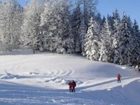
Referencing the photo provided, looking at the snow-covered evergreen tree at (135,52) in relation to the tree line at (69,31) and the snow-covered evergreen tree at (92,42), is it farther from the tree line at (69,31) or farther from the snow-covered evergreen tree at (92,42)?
the snow-covered evergreen tree at (92,42)

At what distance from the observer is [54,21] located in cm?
9256

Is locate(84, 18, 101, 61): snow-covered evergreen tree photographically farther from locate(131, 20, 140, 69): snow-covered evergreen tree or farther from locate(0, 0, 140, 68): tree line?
locate(131, 20, 140, 69): snow-covered evergreen tree

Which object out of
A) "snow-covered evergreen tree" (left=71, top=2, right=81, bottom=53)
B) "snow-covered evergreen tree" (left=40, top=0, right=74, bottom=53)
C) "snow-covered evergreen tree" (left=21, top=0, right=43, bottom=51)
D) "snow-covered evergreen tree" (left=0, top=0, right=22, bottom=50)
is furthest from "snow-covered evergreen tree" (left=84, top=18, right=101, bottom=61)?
"snow-covered evergreen tree" (left=0, top=0, right=22, bottom=50)

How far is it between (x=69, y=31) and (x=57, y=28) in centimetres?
270

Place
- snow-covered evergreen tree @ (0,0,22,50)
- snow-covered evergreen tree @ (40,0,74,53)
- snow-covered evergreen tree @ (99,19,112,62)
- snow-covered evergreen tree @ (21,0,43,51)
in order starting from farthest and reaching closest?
snow-covered evergreen tree @ (0,0,22,50), snow-covered evergreen tree @ (21,0,43,51), snow-covered evergreen tree @ (40,0,74,53), snow-covered evergreen tree @ (99,19,112,62)

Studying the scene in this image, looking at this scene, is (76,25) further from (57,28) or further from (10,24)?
(10,24)

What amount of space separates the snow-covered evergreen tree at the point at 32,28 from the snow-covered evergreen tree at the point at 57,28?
1.77 m

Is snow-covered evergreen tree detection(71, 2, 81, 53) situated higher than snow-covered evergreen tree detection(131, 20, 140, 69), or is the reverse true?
snow-covered evergreen tree detection(71, 2, 81, 53)

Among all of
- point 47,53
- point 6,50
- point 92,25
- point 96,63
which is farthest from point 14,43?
point 96,63

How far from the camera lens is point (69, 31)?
301ft

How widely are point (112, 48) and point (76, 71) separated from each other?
15849 mm

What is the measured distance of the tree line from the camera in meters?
84.1

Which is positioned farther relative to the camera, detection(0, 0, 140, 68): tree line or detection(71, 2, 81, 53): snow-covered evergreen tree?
detection(71, 2, 81, 53): snow-covered evergreen tree

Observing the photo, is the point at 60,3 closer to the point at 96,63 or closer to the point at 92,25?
Result: the point at 92,25
